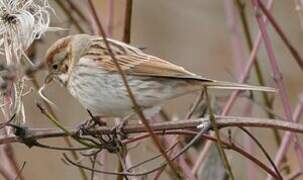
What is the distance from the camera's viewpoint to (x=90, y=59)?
4.68 m

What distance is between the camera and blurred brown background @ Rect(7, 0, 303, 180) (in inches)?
291

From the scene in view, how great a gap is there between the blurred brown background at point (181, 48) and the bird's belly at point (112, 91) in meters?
2.58

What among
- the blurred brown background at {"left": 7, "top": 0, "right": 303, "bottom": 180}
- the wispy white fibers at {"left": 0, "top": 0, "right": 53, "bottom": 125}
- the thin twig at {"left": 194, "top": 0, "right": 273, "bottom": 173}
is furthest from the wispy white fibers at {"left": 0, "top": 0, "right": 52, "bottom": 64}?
the blurred brown background at {"left": 7, "top": 0, "right": 303, "bottom": 180}

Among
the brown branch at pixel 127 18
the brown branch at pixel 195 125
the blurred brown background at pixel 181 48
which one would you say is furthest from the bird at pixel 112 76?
the blurred brown background at pixel 181 48

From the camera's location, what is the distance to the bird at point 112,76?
4363 mm

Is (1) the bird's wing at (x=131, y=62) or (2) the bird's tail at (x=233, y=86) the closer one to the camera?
(2) the bird's tail at (x=233, y=86)

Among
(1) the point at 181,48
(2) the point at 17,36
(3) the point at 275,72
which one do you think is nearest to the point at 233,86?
(3) the point at 275,72

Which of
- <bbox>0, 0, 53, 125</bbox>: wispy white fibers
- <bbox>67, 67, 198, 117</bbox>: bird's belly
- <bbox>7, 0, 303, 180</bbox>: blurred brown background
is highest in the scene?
<bbox>0, 0, 53, 125</bbox>: wispy white fibers

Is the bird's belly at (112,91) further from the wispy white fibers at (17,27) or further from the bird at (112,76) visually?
the wispy white fibers at (17,27)

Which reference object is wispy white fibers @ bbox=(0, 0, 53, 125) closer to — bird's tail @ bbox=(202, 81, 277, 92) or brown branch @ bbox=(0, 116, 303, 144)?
brown branch @ bbox=(0, 116, 303, 144)

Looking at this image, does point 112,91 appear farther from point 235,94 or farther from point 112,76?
point 235,94

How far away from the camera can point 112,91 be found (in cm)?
443

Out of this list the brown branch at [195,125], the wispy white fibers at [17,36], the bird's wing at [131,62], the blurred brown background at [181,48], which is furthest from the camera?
the blurred brown background at [181,48]

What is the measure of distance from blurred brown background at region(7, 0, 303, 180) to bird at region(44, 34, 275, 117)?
249cm
